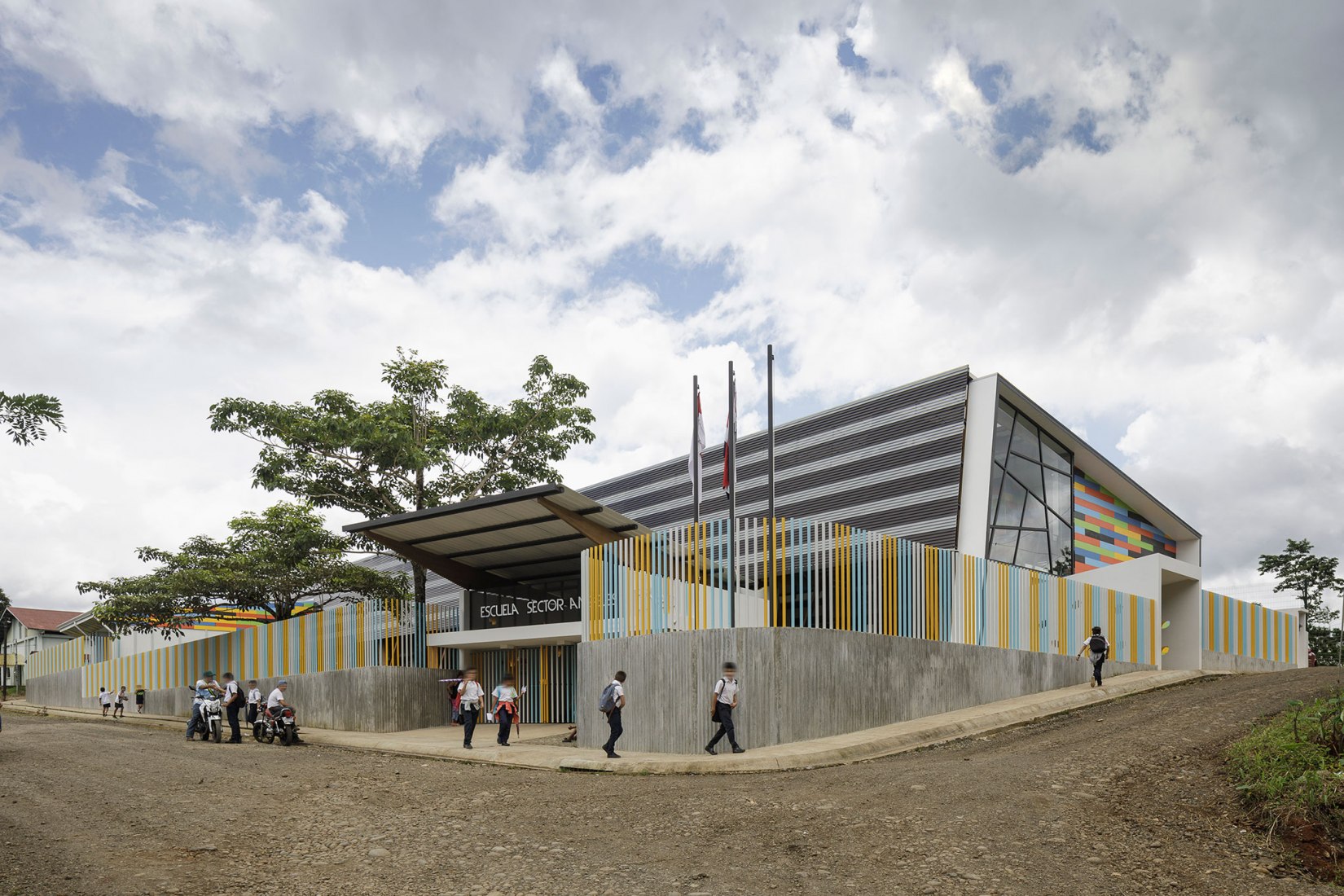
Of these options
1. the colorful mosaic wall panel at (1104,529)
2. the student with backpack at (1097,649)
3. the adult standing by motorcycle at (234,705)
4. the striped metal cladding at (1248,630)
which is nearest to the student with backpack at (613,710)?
the adult standing by motorcycle at (234,705)

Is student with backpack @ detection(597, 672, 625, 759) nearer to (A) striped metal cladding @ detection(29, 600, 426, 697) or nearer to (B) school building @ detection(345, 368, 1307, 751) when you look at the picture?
(B) school building @ detection(345, 368, 1307, 751)

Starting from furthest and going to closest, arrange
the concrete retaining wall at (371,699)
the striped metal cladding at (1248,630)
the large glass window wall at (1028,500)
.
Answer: the large glass window wall at (1028,500), the striped metal cladding at (1248,630), the concrete retaining wall at (371,699)

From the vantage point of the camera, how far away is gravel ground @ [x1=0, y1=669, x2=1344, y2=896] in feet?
28.0

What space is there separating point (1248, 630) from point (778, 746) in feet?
83.1

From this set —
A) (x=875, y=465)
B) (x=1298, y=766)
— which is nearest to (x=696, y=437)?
(x=1298, y=766)

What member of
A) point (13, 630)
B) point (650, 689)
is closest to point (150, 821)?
point (650, 689)

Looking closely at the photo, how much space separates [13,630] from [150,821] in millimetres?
70395

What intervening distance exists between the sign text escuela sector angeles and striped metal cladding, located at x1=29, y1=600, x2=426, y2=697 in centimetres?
145

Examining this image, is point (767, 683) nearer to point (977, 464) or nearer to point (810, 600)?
point (810, 600)

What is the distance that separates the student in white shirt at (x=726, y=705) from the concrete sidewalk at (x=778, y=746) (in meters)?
0.26

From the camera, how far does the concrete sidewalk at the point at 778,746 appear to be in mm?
15274

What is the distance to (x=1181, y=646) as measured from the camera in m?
32.8

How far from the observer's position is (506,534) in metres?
24.7

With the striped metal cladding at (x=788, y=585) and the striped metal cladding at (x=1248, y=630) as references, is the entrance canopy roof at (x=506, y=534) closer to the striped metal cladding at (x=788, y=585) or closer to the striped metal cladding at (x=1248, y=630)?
the striped metal cladding at (x=788, y=585)
